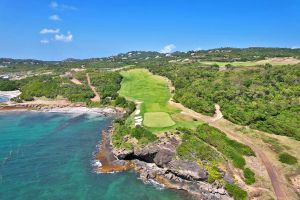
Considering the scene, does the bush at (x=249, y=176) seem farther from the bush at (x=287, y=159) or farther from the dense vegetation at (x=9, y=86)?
the dense vegetation at (x=9, y=86)

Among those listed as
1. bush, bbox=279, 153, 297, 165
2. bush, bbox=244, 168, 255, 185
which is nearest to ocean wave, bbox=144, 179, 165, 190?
bush, bbox=244, 168, 255, 185

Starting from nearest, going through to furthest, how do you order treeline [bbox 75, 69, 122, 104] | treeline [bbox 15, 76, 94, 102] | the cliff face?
the cliff face → treeline [bbox 75, 69, 122, 104] → treeline [bbox 15, 76, 94, 102]

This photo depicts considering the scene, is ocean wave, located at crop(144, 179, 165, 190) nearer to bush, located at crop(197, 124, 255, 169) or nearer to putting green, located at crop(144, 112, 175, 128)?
bush, located at crop(197, 124, 255, 169)

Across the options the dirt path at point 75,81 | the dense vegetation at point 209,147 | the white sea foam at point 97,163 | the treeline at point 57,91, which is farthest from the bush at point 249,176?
the dirt path at point 75,81

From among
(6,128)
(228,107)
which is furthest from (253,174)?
(6,128)

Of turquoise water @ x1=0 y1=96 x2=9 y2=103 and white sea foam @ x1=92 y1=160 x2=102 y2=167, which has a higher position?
white sea foam @ x1=92 y1=160 x2=102 y2=167

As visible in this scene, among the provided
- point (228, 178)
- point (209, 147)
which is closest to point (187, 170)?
point (228, 178)

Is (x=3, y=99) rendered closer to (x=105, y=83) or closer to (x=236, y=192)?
(x=105, y=83)
